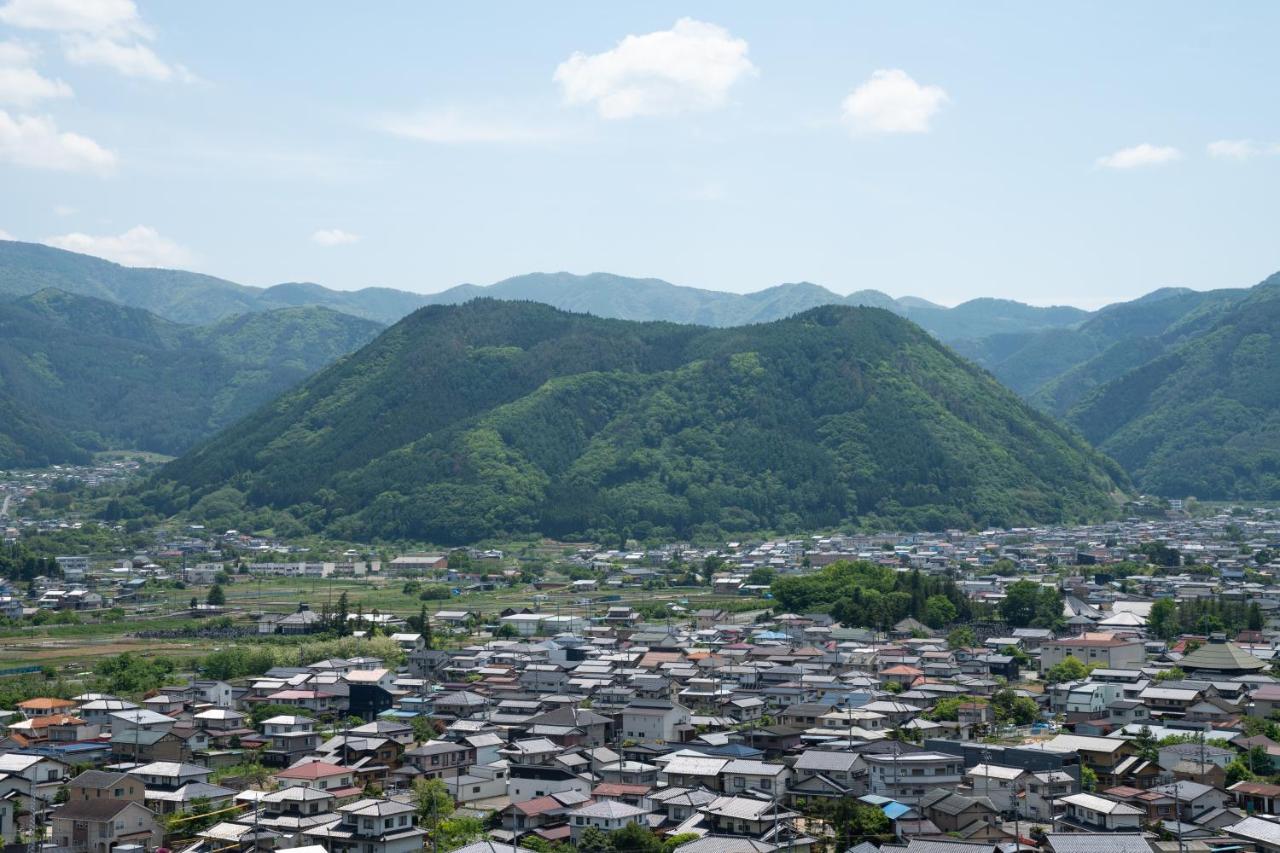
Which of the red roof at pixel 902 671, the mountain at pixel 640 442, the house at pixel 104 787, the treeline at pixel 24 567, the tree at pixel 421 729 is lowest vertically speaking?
the tree at pixel 421 729

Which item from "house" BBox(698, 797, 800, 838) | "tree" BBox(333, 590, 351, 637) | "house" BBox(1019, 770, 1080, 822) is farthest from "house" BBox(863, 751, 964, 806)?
"tree" BBox(333, 590, 351, 637)

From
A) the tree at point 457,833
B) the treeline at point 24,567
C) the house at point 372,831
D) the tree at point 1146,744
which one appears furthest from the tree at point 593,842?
the treeline at point 24,567

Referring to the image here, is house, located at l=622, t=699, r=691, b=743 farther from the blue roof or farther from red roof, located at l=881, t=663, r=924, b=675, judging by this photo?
red roof, located at l=881, t=663, r=924, b=675

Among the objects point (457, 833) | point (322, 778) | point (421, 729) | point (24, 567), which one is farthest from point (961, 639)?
point (24, 567)

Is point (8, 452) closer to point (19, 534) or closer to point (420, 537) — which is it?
point (19, 534)

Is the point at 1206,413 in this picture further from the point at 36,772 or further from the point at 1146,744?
the point at 36,772

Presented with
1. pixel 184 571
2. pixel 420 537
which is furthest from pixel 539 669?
pixel 420 537

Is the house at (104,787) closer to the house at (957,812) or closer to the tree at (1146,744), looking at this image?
the house at (957,812)
